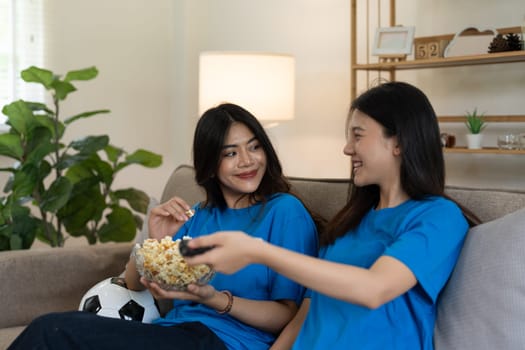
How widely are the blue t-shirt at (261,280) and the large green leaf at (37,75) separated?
1.50 m

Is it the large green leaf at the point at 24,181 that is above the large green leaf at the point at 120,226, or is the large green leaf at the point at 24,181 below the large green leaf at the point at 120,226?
above

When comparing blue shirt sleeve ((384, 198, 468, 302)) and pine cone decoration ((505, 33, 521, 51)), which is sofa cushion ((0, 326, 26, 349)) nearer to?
blue shirt sleeve ((384, 198, 468, 302))

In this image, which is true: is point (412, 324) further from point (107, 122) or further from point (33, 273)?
point (107, 122)

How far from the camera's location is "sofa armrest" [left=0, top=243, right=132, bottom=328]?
2.21 metres

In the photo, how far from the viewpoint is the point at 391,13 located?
131 inches

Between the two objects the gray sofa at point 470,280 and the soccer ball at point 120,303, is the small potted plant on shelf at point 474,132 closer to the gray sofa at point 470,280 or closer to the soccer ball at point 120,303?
the gray sofa at point 470,280

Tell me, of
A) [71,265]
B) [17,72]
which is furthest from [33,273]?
[17,72]

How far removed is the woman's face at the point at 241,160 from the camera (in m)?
1.80

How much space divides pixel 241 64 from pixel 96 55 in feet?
4.06

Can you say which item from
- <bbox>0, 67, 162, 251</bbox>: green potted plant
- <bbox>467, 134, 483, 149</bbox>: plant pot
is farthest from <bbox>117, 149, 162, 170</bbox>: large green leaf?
<bbox>467, 134, 483, 149</bbox>: plant pot

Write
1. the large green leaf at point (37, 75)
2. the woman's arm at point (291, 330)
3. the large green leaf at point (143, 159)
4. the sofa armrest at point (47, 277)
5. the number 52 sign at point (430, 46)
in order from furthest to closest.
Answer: the large green leaf at point (143, 159)
the number 52 sign at point (430, 46)
the large green leaf at point (37, 75)
the sofa armrest at point (47, 277)
the woman's arm at point (291, 330)

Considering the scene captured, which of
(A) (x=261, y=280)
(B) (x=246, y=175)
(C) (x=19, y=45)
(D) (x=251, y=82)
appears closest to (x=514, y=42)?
(D) (x=251, y=82)

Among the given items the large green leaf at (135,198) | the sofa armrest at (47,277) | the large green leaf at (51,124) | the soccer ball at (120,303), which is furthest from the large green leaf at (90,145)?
the soccer ball at (120,303)

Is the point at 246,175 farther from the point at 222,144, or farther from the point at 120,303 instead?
the point at 120,303
